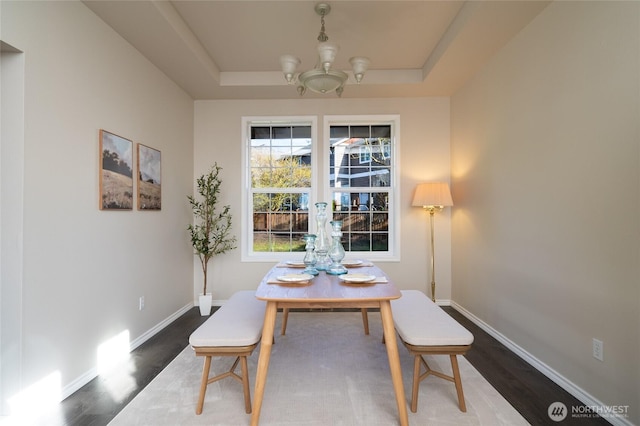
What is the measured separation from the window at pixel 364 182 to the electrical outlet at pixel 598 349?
7.44 feet

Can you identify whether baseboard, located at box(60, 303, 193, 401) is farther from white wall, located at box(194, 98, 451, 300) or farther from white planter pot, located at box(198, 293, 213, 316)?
white wall, located at box(194, 98, 451, 300)

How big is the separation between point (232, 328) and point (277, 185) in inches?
96.6

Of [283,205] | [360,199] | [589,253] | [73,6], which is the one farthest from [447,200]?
[73,6]

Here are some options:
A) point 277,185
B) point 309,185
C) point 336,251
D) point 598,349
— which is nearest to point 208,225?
point 277,185

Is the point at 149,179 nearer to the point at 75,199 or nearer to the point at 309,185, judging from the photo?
the point at 75,199

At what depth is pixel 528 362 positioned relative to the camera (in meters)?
2.27

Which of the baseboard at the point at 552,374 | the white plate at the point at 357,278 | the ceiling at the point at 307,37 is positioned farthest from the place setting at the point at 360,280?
the ceiling at the point at 307,37

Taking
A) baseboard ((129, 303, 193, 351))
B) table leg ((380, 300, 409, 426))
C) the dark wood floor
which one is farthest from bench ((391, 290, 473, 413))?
baseboard ((129, 303, 193, 351))

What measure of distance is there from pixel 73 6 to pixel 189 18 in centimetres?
80

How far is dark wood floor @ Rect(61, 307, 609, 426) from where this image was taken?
1701mm

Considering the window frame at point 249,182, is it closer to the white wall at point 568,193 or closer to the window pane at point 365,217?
the window pane at point 365,217

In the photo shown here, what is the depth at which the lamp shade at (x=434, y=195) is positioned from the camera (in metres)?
3.32

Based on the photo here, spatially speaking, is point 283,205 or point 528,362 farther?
point 283,205

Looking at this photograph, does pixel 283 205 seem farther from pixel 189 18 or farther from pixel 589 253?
pixel 589 253
